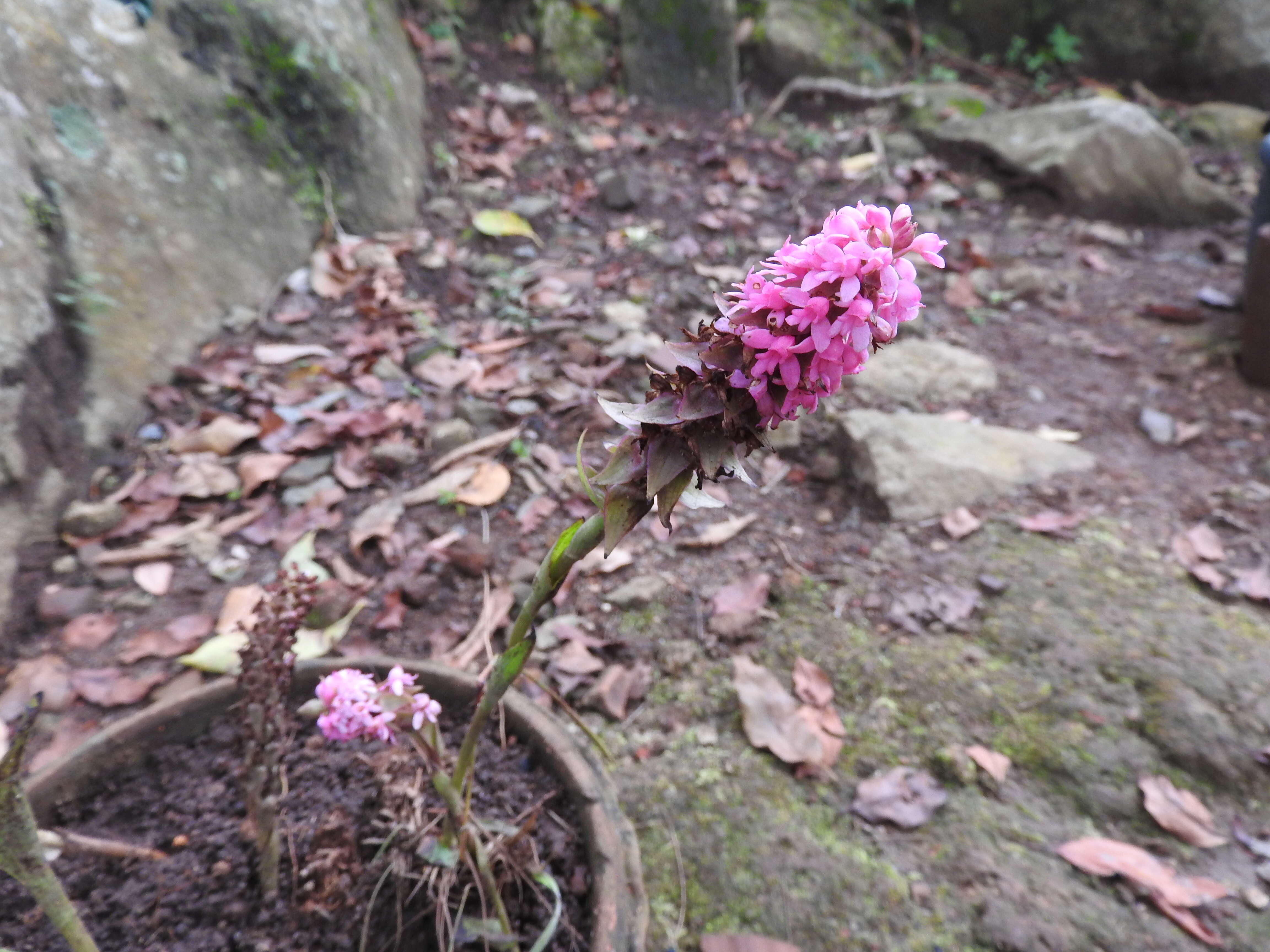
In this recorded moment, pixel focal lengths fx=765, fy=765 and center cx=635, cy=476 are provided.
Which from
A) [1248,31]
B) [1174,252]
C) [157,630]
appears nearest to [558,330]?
[157,630]

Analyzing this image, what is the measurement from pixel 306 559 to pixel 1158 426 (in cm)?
280

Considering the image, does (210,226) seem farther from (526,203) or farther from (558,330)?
(526,203)

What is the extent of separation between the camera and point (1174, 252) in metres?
3.84

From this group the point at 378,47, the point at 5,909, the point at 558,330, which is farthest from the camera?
the point at 378,47

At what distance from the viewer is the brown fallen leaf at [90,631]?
1733 mm

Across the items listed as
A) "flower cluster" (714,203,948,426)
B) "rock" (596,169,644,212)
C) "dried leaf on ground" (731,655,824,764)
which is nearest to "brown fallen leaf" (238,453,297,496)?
"dried leaf on ground" (731,655,824,764)

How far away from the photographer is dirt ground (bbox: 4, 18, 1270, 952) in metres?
1.44

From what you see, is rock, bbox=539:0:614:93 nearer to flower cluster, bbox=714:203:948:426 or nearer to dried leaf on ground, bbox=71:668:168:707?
dried leaf on ground, bbox=71:668:168:707

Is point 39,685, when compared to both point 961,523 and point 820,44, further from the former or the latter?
point 820,44

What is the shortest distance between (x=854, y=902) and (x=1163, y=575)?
128 centimetres

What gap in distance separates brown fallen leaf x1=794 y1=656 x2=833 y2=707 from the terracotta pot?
2.03 feet

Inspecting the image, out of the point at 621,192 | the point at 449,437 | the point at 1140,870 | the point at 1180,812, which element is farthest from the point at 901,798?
the point at 621,192

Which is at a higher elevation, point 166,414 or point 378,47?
point 378,47

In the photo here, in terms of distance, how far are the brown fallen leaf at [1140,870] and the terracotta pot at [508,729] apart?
0.84m
